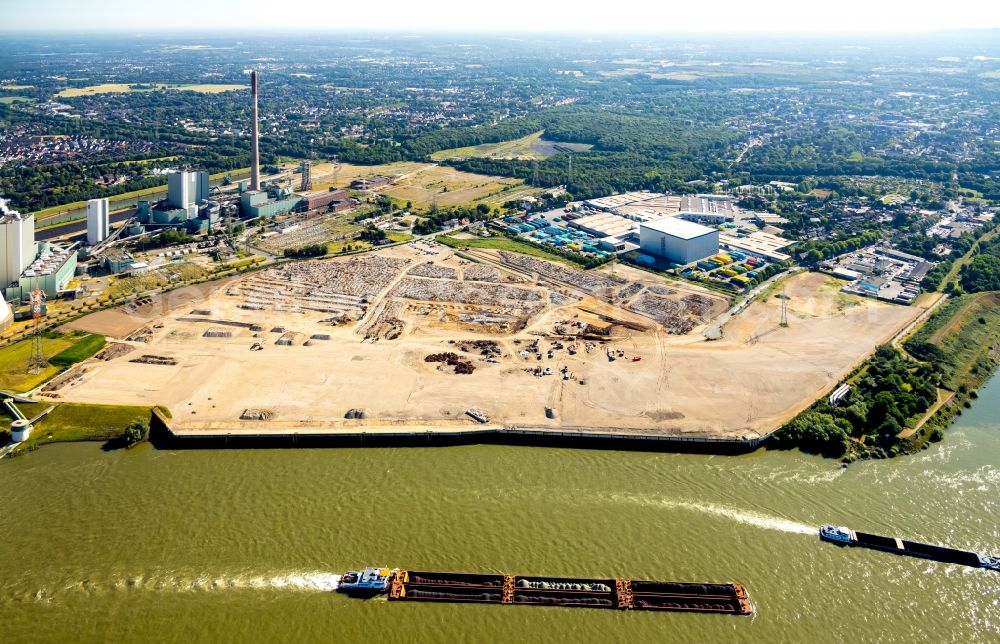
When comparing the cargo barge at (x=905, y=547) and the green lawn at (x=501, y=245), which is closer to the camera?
the cargo barge at (x=905, y=547)

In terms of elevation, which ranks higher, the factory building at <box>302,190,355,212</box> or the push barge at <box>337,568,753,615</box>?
the factory building at <box>302,190,355,212</box>

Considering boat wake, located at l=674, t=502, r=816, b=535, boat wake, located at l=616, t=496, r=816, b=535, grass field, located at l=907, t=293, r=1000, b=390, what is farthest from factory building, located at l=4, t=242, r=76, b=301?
grass field, located at l=907, t=293, r=1000, b=390

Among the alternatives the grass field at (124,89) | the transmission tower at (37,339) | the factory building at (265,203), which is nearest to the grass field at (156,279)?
the transmission tower at (37,339)

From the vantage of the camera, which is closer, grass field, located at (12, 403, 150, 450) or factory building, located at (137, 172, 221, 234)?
grass field, located at (12, 403, 150, 450)

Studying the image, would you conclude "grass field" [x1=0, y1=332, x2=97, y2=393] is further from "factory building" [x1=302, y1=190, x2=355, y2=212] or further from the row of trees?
the row of trees

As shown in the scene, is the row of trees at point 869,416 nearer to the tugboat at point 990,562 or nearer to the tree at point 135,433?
the tugboat at point 990,562

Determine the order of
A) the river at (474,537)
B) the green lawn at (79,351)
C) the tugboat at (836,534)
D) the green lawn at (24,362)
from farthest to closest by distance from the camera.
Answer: the green lawn at (79,351) < the green lawn at (24,362) < the tugboat at (836,534) < the river at (474,537)

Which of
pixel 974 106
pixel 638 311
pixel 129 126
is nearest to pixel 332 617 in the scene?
pixel 638 311
